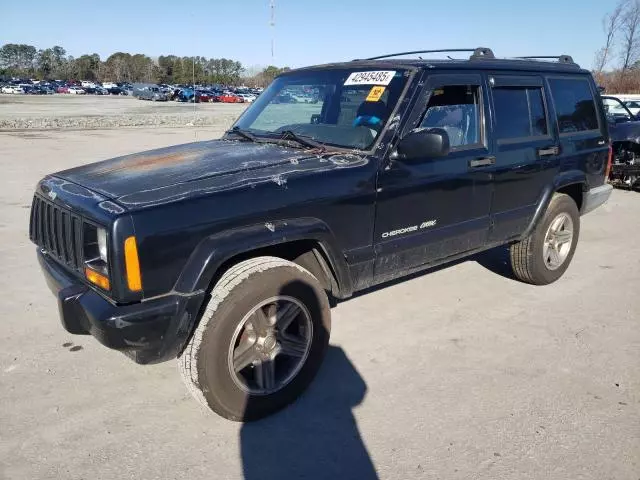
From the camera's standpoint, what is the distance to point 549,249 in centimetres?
496

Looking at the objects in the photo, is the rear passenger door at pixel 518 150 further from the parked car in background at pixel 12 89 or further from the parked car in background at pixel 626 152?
the parked car in background at pixel 12 89

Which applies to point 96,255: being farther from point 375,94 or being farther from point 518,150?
point 518,150

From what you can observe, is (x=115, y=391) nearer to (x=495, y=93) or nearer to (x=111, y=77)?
(x=495, y=93)

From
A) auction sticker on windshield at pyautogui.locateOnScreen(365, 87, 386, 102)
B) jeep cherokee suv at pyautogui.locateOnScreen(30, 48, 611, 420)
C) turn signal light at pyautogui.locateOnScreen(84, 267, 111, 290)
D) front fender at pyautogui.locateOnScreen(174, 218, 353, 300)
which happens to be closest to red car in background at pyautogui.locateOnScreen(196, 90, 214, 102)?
jeep cherokee suv at pyautogui.locateOnScreen(30, 48, 611, 420)

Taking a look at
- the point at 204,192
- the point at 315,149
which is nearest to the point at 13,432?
the point at 204,192

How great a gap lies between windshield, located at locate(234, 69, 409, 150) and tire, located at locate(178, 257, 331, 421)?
107 cm

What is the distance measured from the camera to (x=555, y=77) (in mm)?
4648

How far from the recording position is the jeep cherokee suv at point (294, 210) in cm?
253

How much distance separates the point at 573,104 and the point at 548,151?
2.54 ft

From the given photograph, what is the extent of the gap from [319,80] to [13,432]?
3059 millimetres

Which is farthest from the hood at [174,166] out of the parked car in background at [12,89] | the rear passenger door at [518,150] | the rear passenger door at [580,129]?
the parked car in background at [12,89]

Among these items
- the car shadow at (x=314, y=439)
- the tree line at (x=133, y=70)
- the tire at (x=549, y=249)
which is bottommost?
the car shadow at (x=314, y=439)

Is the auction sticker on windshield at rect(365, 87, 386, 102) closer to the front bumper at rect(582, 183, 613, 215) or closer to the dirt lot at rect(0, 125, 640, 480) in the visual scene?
the dirt lot at rect(0, 125, 640, 480)

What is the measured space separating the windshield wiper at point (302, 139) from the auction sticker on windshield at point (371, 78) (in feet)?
1.78
